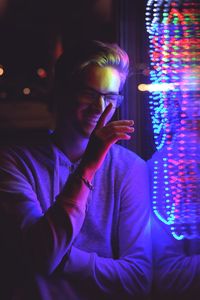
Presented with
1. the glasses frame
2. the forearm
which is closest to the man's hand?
the glasses frame

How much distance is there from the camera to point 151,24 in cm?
162

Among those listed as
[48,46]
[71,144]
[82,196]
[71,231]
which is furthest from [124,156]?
[48,46]

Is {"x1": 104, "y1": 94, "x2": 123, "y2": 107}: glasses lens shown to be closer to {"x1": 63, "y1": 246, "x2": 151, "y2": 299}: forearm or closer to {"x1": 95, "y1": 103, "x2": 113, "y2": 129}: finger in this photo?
{"x1": 95, "y1": 103, "x2": 113, "y2": 129}: finger

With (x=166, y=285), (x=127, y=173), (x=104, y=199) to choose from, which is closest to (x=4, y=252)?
(x=104, y=199)

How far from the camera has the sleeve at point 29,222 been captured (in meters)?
1.36

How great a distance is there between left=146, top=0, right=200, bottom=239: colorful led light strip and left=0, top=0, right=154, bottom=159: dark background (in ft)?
0.27

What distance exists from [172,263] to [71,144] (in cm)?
70

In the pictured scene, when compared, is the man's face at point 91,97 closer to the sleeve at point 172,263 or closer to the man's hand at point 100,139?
the man's hand at point 100,139

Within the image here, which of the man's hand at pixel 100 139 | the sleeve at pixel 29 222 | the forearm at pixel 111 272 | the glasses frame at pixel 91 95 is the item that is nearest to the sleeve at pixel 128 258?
the forearm at pixel 111 272

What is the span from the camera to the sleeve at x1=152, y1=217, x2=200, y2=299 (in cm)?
164

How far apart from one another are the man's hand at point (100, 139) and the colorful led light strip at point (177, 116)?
0.81 ft

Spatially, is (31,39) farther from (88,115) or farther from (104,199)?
(104,199)

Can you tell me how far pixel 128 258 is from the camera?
154cm

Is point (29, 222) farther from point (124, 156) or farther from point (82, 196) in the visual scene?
point (124, 156)
